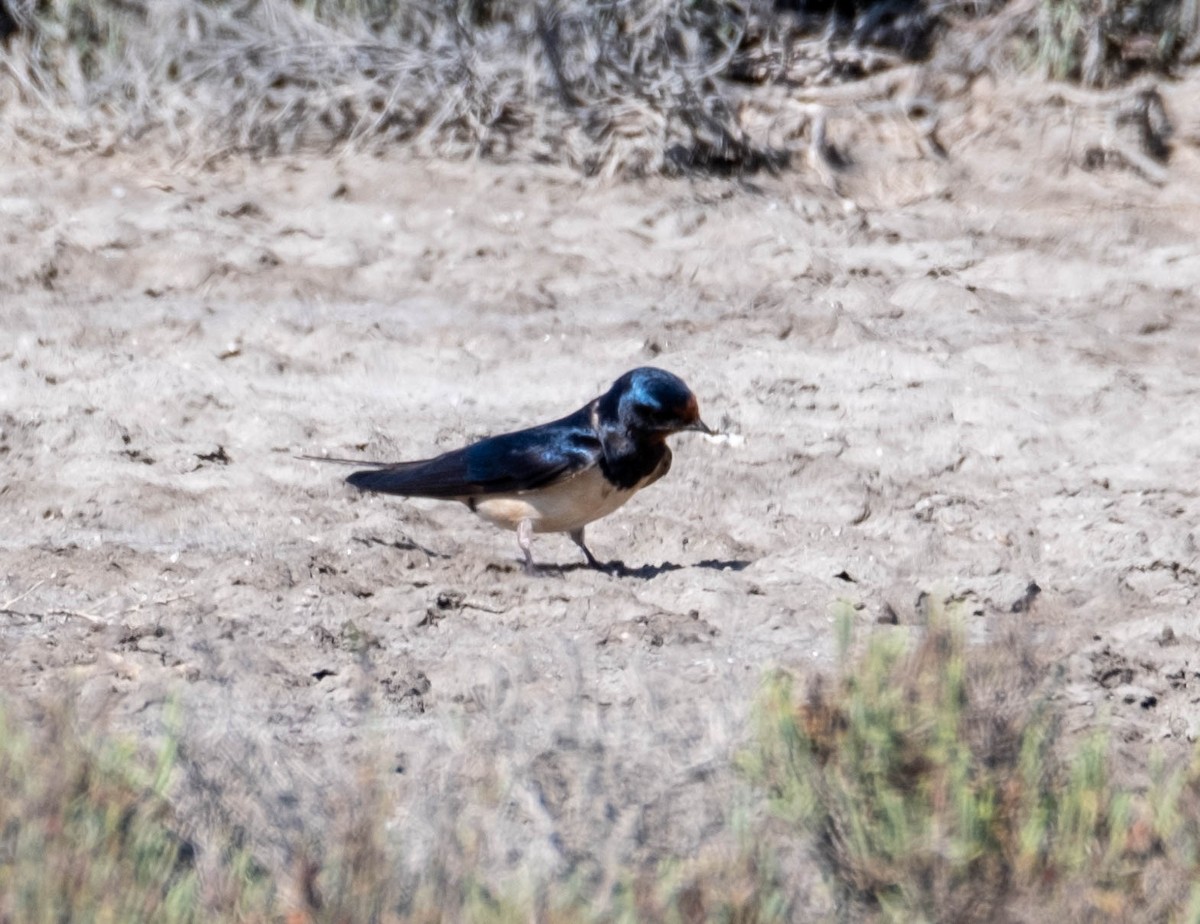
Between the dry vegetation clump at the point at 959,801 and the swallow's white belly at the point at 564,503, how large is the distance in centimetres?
206

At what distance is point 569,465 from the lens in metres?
5.91

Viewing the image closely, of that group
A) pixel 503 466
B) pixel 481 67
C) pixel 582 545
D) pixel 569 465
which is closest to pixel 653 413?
pixel 569 465

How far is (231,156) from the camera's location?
9273mm

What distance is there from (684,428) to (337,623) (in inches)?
52.0

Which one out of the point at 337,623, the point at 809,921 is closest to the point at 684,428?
the point at 337,623

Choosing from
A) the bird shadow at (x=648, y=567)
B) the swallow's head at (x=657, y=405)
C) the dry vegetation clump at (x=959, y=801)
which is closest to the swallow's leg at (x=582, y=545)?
the bird shadow at (x=648, y=567)

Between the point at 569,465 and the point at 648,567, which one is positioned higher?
the point at 569,465

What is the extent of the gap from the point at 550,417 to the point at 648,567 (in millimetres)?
1382

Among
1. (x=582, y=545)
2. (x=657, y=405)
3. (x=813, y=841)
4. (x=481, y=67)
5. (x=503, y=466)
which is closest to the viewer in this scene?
(x=813, y=841)

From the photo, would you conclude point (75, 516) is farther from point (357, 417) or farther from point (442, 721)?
point (442, 721)

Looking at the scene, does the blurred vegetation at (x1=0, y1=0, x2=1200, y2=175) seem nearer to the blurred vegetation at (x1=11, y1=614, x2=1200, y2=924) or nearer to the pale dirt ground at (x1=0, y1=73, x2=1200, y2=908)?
the pale dirt ground at (x1=0, y1=73, x2=1200, y2=908)

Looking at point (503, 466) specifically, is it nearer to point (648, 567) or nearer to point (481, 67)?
point (648, 567)

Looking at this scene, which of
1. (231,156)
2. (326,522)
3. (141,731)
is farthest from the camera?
(231,156)

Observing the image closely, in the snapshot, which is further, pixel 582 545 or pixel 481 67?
pixel 481 67
